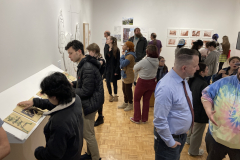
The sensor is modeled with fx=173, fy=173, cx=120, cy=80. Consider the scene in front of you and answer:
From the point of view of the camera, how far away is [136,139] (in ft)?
11.2

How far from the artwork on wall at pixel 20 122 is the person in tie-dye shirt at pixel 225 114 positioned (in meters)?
1.74

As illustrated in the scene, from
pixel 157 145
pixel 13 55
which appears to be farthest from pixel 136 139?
pixel 13 55

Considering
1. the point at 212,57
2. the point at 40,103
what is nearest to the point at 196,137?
the point at 40,103

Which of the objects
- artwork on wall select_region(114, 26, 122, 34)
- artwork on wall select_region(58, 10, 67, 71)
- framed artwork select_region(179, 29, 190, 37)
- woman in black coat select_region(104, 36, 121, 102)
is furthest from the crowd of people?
framed artwork select_region(179, 29, 190, 37)

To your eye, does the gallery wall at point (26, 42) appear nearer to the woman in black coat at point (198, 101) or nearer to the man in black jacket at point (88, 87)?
the man in black jacket at point (88, 87)

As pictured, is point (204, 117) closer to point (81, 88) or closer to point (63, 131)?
point (81, 88)

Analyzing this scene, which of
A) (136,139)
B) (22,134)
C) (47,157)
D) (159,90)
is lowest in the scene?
(136,139)

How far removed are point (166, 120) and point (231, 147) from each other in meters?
0.77

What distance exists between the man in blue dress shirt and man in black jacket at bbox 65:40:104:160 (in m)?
0.95

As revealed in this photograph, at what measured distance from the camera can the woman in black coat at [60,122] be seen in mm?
1346

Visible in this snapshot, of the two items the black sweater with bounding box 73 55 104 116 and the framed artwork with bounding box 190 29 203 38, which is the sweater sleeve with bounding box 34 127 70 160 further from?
the framed artwork with bounding box 190 29 203 38

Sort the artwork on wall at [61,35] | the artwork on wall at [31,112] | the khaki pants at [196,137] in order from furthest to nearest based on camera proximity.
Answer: the artwork on wall at [61,35] < the khaki pants at [196,137] < the artwork on wall at [31,112]

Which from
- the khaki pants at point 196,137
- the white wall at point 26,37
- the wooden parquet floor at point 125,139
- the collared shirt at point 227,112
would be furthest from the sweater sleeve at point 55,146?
the khaki pants at point 196,137

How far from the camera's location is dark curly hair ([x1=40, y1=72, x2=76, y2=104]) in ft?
4.45
